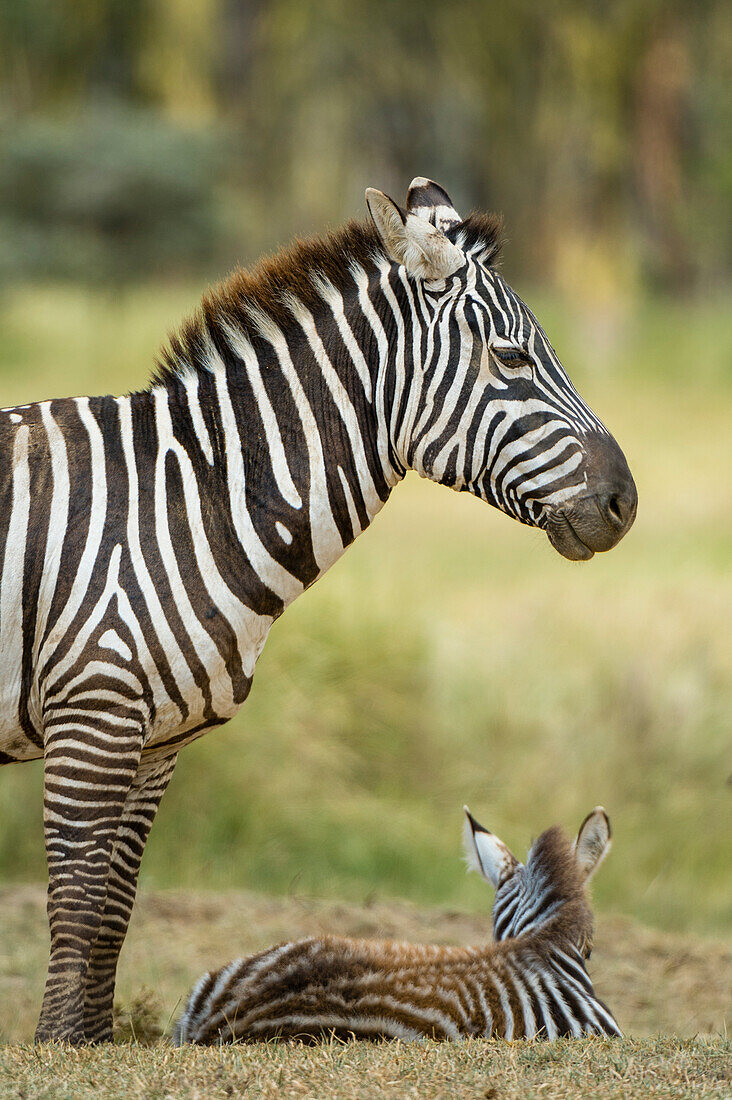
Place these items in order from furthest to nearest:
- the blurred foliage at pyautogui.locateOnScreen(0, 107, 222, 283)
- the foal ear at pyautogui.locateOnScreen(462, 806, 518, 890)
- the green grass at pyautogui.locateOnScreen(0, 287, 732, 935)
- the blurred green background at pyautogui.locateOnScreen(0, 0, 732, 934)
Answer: the blurred foliage at pyautogui.locateOnScreen(0, 107, 222, 283), the blurred green background at pyautogui.locateOnScreen(0, 0, 732, 934), the green grass at pyautogui.locateOnScreen(0, 287, 732, 935), the foal ear at pyautogui.locateOnScreen(462, 806, 518, 890)

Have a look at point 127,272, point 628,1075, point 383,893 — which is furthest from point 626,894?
point 127,272

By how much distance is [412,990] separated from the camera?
3.66m

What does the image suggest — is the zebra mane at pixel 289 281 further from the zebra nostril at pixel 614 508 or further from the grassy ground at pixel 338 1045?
the grassy ground at pixel 338 1045

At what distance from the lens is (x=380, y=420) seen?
3.96 metres

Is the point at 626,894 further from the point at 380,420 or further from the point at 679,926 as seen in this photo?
the point at 380,420

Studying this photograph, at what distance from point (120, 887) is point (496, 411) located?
6.84ft

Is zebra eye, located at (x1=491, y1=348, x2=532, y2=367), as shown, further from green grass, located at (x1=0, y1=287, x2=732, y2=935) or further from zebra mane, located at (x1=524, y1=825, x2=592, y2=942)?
green grass, located at (x1=0, y1=287, x2=732, y2=935)

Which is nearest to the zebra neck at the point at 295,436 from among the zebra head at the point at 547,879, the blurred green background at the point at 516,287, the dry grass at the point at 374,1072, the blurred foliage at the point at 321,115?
the zebra head at the point at 547,879

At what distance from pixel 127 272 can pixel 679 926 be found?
13.8m

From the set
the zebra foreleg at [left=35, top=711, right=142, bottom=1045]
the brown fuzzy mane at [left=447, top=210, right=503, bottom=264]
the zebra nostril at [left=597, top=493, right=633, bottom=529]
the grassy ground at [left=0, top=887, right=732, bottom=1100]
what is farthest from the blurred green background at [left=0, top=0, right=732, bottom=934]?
the brown fuzzy mane at [left=447, top=210, right=503, bottom=264]

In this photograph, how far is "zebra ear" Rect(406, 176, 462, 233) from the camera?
13.3ft

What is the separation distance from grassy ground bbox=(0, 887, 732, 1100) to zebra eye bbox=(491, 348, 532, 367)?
2.11m

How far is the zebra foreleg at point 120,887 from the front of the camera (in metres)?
4.02

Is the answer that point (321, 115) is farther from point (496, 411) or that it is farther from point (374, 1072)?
point (374, 1072)
